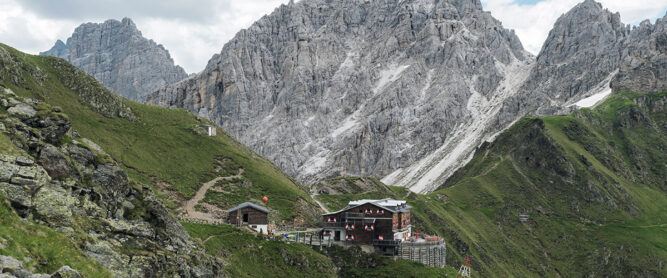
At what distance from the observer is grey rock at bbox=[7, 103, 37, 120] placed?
39.0 meters

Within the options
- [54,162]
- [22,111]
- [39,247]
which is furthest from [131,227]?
[22,111]

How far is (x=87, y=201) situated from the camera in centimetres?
3447

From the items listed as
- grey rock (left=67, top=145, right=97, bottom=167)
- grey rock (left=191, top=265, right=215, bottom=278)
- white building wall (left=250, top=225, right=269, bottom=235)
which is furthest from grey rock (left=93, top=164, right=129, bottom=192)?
white building wall (left=250, top=225, right=269, bottom=235)

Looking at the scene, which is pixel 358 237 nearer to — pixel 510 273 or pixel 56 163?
pixel 56 163

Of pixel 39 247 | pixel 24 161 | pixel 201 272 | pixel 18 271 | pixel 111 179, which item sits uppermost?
pixel 24 161

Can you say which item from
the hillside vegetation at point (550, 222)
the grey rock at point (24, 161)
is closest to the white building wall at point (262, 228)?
the hillside vegetation at point (550, 222)

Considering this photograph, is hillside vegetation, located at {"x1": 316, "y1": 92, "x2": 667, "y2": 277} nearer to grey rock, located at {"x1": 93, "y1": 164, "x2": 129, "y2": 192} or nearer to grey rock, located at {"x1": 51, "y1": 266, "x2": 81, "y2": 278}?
grey rock, located at {"x1": 93, "y1": 164, "x2": 129, "y2": 192}

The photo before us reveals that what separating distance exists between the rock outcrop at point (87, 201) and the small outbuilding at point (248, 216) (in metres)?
32.9

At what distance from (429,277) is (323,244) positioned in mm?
17611

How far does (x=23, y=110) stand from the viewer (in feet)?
132

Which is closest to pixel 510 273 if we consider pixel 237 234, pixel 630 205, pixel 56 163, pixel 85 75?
pixel 630 205

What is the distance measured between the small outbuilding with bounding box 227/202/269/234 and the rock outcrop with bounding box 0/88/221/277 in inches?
1295

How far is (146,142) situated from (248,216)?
35.6m

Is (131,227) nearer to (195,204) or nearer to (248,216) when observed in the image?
(248,216)
